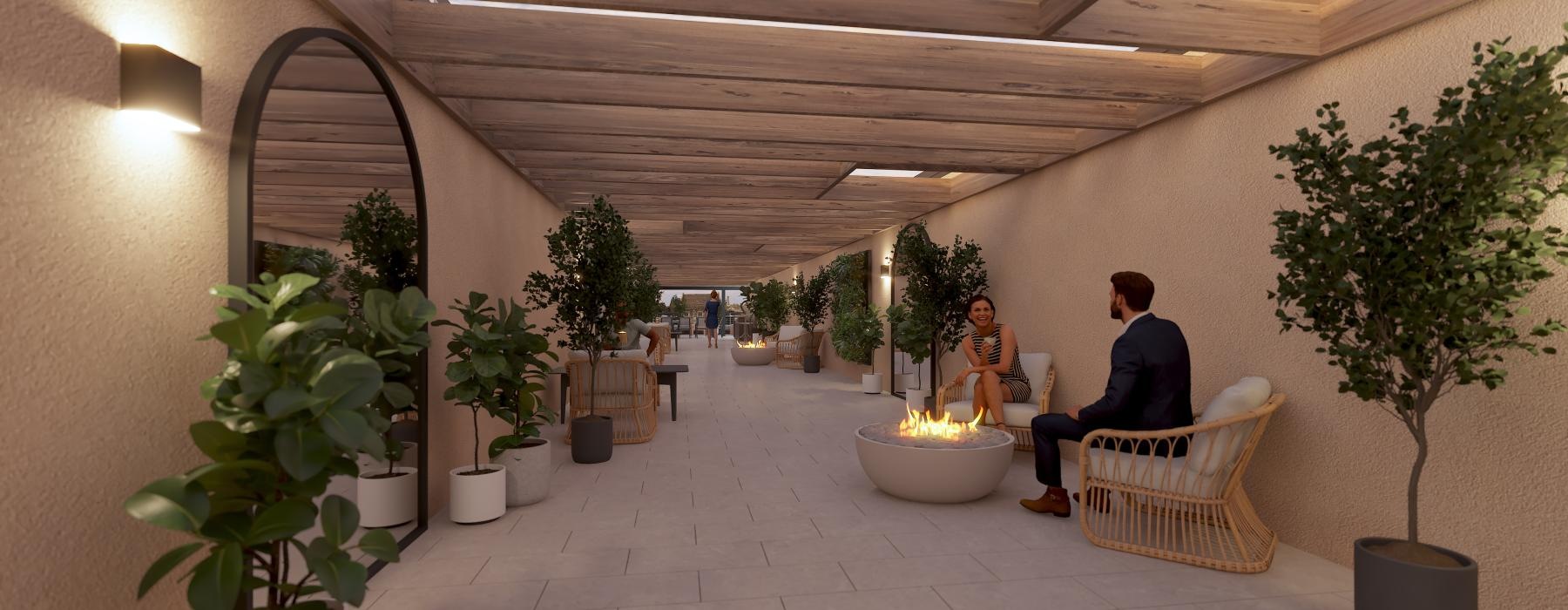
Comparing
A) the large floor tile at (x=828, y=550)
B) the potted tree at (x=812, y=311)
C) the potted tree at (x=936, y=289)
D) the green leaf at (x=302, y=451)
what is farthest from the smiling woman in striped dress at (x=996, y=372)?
the potted tree at (x=812, y=311)

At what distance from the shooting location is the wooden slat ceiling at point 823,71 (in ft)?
10.1

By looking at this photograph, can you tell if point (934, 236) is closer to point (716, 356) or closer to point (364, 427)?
point (364, 427)

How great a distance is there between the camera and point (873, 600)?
2.91m

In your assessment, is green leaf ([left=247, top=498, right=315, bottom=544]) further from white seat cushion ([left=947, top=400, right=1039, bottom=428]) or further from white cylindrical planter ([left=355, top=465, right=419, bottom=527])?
white seat cushion ([left=947, top=400, right=1039, bottom=428])

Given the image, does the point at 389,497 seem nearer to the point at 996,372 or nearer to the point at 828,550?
the point at 828,550

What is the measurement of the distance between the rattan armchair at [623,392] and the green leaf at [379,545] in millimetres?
4567

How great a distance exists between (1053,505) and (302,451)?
12.3 feet

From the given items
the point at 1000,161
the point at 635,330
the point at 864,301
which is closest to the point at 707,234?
the point at 635,330

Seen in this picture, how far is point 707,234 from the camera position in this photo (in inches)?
452

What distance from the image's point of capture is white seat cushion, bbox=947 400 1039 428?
17.7 ft

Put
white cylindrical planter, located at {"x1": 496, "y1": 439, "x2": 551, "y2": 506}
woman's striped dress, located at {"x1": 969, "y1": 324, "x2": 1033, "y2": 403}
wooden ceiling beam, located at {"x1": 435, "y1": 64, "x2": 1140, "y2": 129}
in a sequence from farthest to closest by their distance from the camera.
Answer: woman's striped dress, located at {"x1": 969, "y1": 324, "x2": 1033, "y2": 403}
white cylindrical planter, located at {"x1": 496, "y1": 439, "x2": 551, "y2": 506}
wooden ceiling beam, located at {"x1": 435, "y1": 64, "x2": 1140, "y2": 129}

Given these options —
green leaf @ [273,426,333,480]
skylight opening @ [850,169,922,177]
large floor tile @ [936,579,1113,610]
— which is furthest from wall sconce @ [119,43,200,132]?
skylight opening @ [850,169,922,177]

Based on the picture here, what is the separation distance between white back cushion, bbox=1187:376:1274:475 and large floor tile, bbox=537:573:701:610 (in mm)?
2505

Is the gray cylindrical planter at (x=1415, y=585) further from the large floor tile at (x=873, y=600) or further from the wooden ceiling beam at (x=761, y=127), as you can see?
the wooden ceiling beam at (x=761, y=127)
